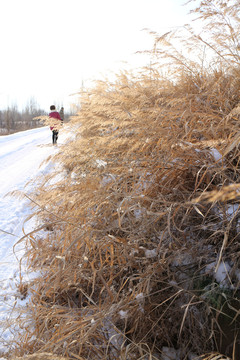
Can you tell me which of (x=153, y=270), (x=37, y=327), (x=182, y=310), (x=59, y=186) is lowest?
(x=37, y=327)

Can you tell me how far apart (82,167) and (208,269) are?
4.41 ft

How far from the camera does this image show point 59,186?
2322 mm

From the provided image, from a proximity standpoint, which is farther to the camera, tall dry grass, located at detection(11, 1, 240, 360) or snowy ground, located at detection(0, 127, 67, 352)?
snowy ground, located at detection(0, 127, 67, 352)

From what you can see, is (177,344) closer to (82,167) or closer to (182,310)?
(182,310)

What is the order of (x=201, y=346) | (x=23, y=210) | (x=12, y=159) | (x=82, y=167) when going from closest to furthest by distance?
(x=201, y=346) < (x=82, y=167) < (x=23, y=210) < (x=12, y=159)

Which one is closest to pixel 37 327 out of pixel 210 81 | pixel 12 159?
pixel 210 81

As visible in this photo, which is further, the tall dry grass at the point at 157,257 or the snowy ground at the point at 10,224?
the snowy ground at the point at 10,224

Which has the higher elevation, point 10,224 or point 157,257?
point 157,257

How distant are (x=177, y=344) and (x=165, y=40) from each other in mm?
2257

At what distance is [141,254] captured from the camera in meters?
1.41

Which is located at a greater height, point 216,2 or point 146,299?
point 216,2

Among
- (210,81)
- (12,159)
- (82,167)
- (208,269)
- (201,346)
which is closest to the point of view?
(201,346)

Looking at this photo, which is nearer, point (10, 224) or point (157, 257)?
point (157, 257)

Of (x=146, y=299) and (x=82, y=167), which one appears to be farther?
(x=82, y=167)
